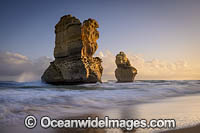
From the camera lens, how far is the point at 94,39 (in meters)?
26.2

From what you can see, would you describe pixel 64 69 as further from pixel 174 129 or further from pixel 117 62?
pixel 117 62

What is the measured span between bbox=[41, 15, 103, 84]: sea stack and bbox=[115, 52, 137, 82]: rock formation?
907 inches

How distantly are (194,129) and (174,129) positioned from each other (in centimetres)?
31

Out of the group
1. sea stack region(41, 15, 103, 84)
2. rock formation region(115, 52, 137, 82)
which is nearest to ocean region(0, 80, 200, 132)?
sea stack region(41, 15, 103, 84)

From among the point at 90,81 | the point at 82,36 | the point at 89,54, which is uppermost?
the point at 82,36

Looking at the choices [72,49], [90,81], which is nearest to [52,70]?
[72,49]

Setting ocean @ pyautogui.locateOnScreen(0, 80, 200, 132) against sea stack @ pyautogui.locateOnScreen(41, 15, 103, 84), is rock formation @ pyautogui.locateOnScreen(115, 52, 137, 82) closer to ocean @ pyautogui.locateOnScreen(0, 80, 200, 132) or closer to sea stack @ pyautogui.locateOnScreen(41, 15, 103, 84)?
sea stack @ pyautogui.locateOnScreen(41, 15, 103, 84)

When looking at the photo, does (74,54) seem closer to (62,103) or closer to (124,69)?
(62,103)

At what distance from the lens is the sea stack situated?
810 inches

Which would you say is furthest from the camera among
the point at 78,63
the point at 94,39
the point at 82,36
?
Result: the point at 94,39

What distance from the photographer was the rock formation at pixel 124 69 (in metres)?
47.7

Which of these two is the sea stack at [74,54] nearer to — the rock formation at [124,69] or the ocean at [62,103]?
the ocean at [62,103]

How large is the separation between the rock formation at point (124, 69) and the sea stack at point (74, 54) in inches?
907

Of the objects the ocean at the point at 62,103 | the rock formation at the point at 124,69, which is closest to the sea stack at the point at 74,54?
the ocean at the point at 62,103
